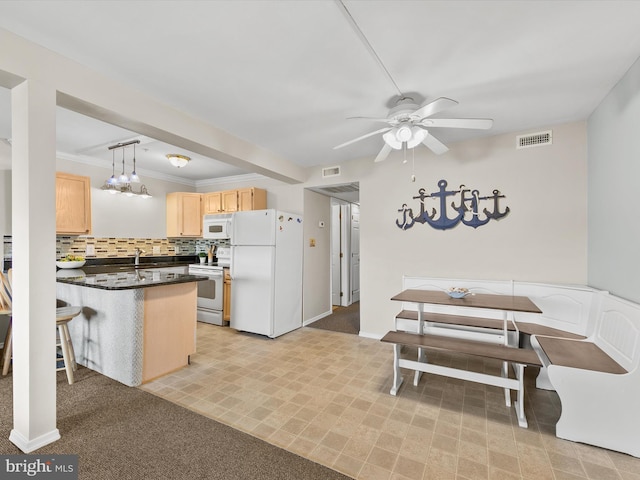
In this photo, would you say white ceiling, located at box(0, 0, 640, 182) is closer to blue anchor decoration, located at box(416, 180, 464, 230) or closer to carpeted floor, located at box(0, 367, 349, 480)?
blue anchor decoration, located at box(416, 180, 464, 230)

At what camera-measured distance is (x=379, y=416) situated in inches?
89.3

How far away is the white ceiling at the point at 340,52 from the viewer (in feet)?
5.24

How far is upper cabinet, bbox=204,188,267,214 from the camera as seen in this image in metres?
4.91

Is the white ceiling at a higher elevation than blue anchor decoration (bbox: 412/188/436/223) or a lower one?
higher

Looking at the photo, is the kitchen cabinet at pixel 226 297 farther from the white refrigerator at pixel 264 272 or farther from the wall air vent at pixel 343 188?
the wall air vent at pixel 343 188

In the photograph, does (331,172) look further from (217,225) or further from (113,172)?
(113,172)

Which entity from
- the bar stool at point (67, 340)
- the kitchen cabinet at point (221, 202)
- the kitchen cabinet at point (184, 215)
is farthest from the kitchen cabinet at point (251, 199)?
the bar stool at point (67, 340)

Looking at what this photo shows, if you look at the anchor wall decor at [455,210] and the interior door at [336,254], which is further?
the interior door at [336,254]

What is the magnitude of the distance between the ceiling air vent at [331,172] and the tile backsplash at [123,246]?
8.16 ft

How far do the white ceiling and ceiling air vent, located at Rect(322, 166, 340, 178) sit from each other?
5.04ft

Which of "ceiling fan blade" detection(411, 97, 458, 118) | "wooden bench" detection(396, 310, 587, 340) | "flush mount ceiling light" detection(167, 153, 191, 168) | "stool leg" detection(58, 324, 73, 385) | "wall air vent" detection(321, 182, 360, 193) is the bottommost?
"stool leg" detection(58, 324, 73, 385)

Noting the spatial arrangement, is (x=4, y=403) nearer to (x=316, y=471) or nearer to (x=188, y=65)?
(x=316, y=471)

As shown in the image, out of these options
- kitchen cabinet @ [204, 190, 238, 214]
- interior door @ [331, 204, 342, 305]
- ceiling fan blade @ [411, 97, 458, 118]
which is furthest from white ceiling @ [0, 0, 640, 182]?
interior door @ [331, 204, 342, 305]

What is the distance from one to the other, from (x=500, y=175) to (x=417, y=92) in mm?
1619
